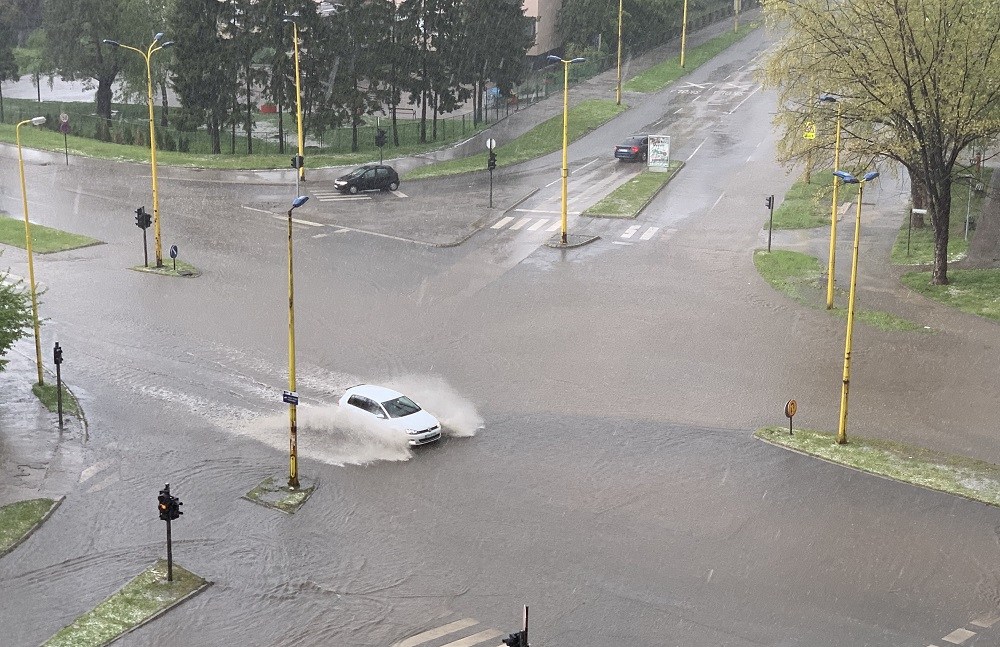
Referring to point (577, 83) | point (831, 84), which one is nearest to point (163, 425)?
point (831, 84)

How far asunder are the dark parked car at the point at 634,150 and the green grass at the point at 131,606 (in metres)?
45.4

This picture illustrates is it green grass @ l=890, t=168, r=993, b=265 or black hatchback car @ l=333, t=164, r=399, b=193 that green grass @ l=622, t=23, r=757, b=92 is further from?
green grass @ l=890, t=168, r=993, b=265

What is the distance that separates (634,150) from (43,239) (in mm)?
31691

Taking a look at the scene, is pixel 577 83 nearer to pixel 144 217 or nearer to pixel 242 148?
pixel 242 148

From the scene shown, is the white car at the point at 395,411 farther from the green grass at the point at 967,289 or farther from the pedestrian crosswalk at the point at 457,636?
the green grass at the point at 967,289

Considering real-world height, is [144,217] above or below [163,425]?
above

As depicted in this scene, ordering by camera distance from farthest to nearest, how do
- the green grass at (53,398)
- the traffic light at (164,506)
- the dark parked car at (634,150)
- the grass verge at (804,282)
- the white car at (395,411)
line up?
the dark parked car at (634,150)
the grass verge at (804,282)
the green grass at (53,398)
the white car at (395,411)
the traffic light at (164,506)

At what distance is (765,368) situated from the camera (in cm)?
3503

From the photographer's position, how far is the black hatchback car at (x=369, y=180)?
57.8 m

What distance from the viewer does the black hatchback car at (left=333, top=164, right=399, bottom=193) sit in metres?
57.8

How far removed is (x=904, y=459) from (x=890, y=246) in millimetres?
22440

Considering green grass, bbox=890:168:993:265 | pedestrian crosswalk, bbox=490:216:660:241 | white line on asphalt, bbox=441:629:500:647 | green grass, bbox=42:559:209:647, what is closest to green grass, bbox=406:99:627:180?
pedestrian crosswalk, bbox=490:216:660:241

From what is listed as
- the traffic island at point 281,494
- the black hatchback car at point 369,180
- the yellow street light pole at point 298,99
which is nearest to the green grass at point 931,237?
the black hatchback car at point 369,180

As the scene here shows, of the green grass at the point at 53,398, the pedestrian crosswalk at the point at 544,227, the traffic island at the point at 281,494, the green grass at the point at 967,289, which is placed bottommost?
the traffic island at the point at 281,494
